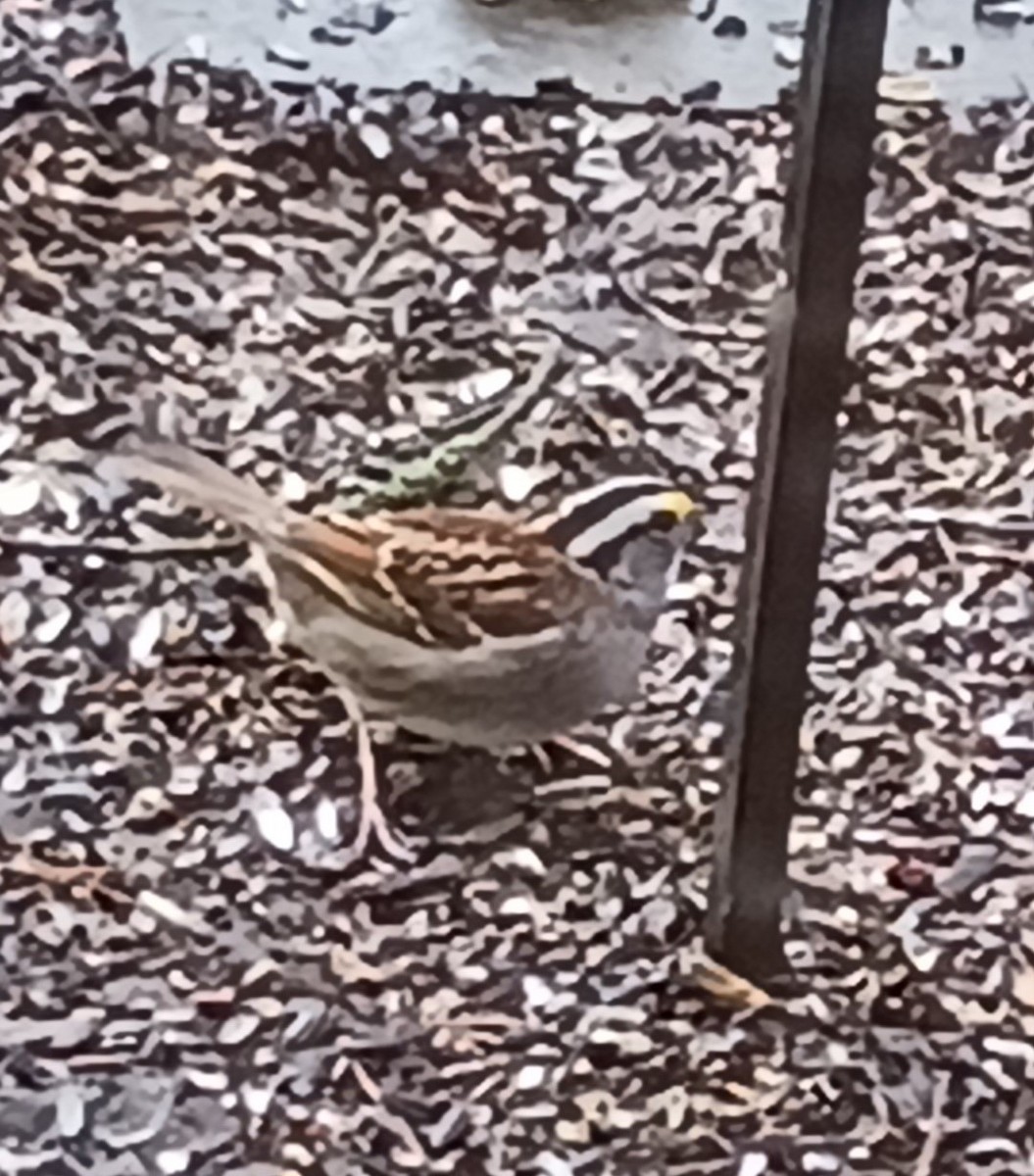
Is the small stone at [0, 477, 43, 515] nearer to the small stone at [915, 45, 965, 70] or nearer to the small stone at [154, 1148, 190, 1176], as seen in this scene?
the small stone at [154, 1148, 190, 1176]

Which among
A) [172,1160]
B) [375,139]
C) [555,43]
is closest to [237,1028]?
[172,1160]

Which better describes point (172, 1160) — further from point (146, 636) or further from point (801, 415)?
point (801, 415)

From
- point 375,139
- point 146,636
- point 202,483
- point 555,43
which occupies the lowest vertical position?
point 146,636

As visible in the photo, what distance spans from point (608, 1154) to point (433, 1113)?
0.11 metres

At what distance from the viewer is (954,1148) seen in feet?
4.20

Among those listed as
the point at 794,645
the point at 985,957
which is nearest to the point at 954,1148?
the point at 985,957

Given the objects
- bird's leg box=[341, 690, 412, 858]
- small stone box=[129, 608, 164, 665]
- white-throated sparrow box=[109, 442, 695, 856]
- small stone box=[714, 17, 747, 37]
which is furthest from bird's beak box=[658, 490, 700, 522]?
small stone box=[714, 17, 747, 37]

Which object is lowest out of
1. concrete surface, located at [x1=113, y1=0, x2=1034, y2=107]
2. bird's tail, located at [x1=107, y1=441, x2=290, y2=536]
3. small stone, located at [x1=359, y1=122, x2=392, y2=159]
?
bird's tail, located at [x1=107, y1=441, x2=290, y2=536]

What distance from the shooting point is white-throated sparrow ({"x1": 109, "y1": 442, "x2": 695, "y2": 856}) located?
1308 mm

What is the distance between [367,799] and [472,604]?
0.58 feet

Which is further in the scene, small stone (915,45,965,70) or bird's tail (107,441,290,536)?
small stone (915,45,965,70)

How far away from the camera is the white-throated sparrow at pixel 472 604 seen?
131cm

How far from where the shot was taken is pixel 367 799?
139 cm

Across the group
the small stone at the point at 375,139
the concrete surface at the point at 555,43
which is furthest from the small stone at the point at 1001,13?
the small stone at the point at 375,139
